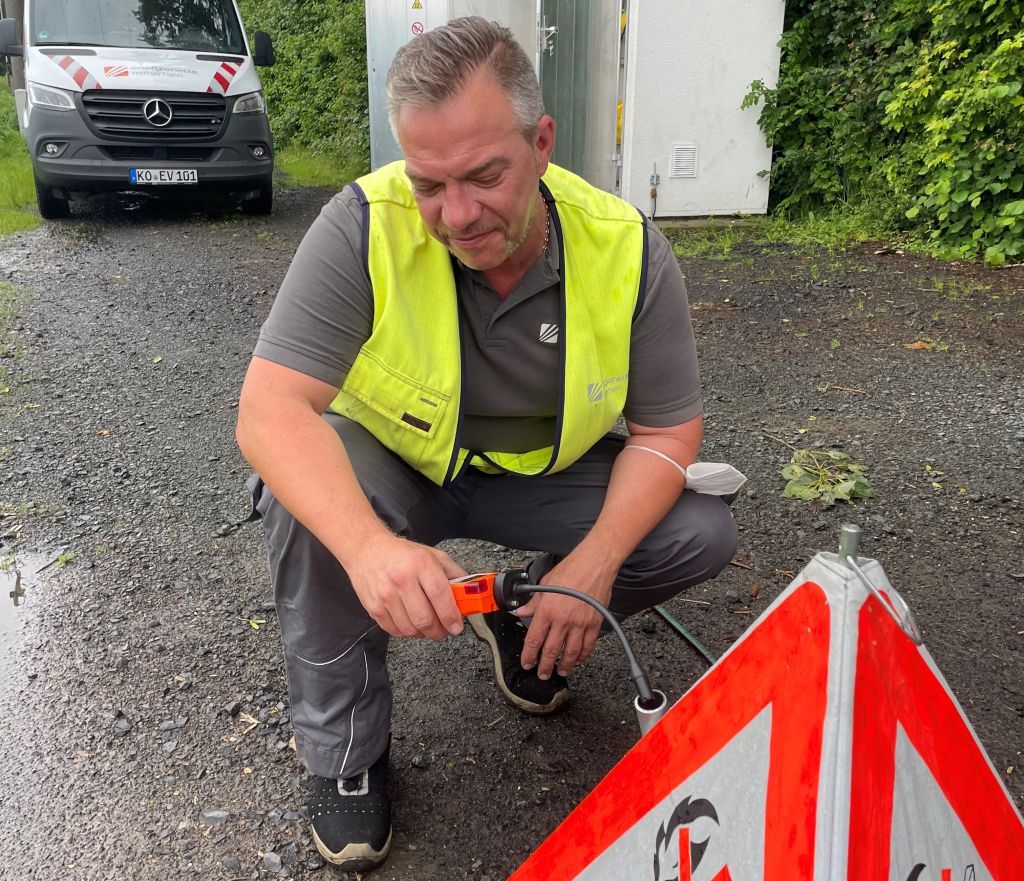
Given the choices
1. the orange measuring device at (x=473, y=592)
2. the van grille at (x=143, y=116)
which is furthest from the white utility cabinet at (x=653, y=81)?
the orange measuring device at (x=473, y=592)

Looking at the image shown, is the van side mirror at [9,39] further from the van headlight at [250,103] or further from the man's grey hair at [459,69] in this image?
the man's grey hair at [459,69]

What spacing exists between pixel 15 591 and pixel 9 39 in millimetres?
7545

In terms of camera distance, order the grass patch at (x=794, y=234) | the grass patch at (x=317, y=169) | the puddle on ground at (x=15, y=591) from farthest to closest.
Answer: the grass patch at (x=317, y=169) < the grass patch at (x=794, y=234) < the puddle on ground at (x=15, y=591)

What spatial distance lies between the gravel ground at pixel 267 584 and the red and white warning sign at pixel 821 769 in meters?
0.88

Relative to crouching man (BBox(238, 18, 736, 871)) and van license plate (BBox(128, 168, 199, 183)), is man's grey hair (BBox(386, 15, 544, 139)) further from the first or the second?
van license plate (BBox(128, 168, 199, 183))

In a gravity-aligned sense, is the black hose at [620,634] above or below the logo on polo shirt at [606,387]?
below

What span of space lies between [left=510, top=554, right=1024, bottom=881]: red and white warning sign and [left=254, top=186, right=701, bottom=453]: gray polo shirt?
0.94 meters

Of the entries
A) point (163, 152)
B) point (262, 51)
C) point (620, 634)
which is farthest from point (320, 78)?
point (620, 634)

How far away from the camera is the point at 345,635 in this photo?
190 centimetres

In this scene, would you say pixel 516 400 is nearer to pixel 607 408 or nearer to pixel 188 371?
pixel 607 408

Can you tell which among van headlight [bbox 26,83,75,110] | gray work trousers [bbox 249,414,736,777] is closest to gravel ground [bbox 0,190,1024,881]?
gray work trousers [bbox 249,414,736,777]

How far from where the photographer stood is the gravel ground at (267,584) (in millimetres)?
2053

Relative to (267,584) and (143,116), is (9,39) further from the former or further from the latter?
(267,584)

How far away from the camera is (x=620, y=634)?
152cm
